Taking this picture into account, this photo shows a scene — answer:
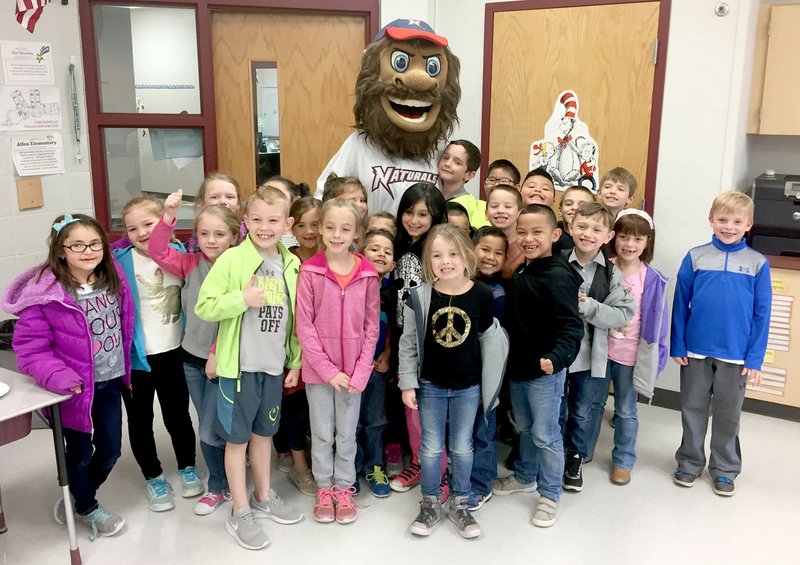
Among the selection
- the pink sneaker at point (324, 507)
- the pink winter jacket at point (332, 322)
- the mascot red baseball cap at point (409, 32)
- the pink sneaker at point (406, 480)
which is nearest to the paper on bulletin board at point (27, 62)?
the mascot red baseball cap at point (409, 32)

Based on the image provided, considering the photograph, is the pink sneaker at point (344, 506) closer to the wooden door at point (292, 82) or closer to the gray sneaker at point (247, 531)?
the gray sneaker at point (247, 531)

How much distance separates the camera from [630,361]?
2.61m

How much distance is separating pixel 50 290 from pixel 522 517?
5.72 feet

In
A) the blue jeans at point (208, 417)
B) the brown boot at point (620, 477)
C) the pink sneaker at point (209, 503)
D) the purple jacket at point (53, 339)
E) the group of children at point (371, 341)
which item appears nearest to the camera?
the purple jacket at point (53, 339)

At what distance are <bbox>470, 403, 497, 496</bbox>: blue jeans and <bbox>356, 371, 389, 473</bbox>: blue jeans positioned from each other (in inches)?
13.9

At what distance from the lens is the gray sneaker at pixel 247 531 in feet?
7.38

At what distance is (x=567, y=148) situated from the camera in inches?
140

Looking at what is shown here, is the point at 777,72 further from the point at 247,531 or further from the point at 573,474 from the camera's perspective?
the point at 247,531

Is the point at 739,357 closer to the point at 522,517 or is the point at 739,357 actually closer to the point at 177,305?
the point at 522,517

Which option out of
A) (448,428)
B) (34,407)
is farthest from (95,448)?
(448,428)

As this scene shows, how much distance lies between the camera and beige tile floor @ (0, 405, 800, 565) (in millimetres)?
2223

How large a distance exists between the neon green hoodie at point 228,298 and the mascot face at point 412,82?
1.02m

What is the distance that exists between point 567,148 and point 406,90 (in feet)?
3.58

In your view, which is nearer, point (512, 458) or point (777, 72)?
point (512, 458)
